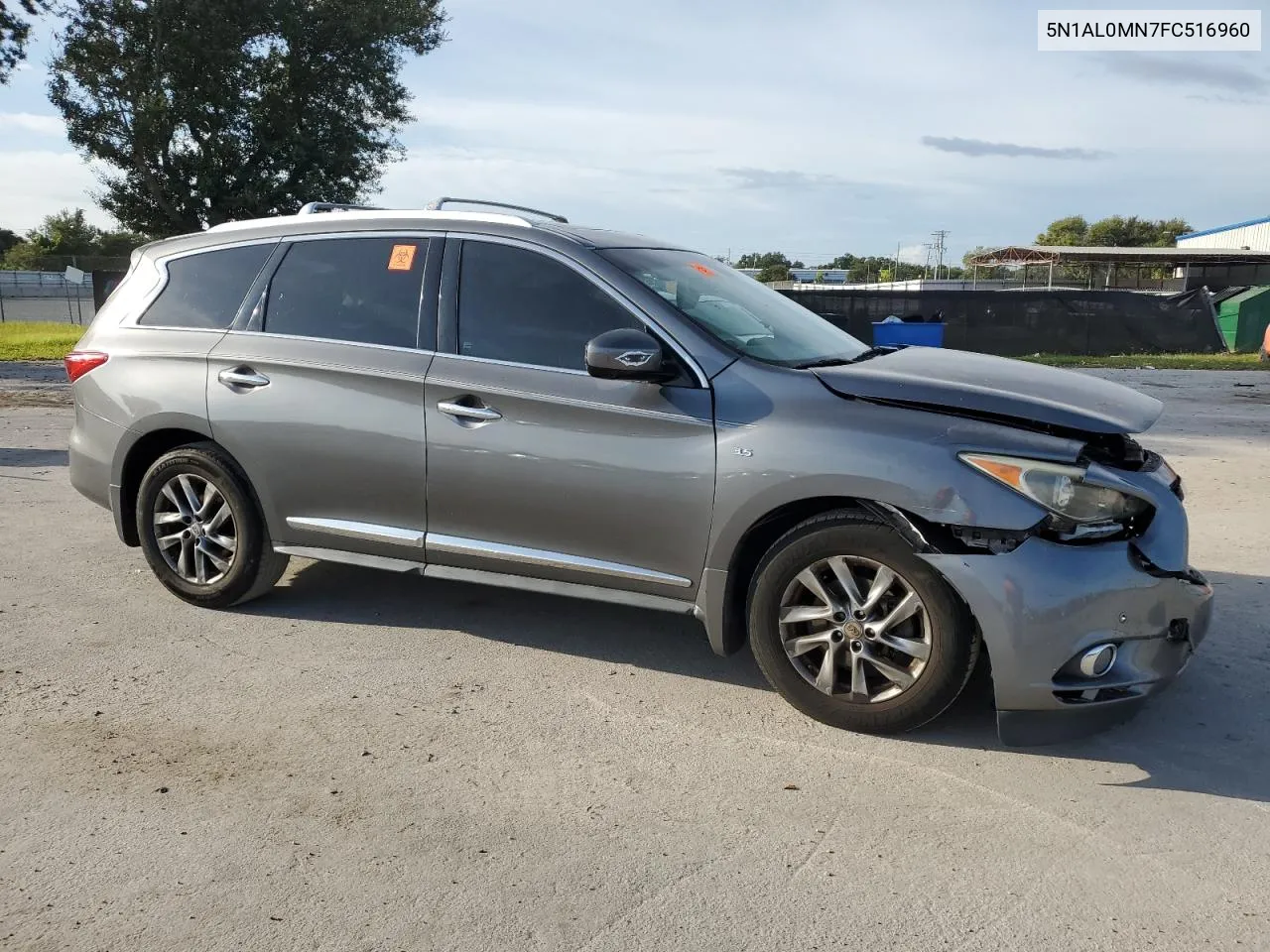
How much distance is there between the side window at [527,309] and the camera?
14.6ft

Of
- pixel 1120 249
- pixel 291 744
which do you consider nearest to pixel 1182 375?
pixel 291 744

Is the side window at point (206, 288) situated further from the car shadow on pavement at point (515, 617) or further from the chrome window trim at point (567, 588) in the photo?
the chrome window trim at point (567, 588)

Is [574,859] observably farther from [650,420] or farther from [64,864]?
[650,420]

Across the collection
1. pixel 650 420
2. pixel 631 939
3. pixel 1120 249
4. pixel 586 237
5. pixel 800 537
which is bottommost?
pixel 631 939

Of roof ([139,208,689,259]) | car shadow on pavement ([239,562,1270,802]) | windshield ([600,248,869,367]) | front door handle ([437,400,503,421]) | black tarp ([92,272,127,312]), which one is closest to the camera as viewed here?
car shadow on pavement ([239,562,1270,802])

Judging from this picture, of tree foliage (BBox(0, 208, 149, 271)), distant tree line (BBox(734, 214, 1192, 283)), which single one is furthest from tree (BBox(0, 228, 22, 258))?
distant tree line (BBox(734, 214, 1192, 283))

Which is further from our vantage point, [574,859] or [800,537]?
[800,537]

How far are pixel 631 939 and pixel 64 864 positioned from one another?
160cm

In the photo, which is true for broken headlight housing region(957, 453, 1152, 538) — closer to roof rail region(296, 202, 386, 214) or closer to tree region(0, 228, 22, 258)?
roof rail region(296, 202, 386, 214)

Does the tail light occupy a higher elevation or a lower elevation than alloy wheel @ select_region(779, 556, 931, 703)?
higher

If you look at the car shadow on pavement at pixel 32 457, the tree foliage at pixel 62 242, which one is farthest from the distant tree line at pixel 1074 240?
the car shadow on pavement at pixel 32 457

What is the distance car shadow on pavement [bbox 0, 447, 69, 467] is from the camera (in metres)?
9.23

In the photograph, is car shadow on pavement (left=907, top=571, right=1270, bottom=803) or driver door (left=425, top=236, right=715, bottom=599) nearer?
car shadow on pavement (left=907, top=571, right=1270, bottom=803)

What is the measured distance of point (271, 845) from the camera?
3189 millimetres
